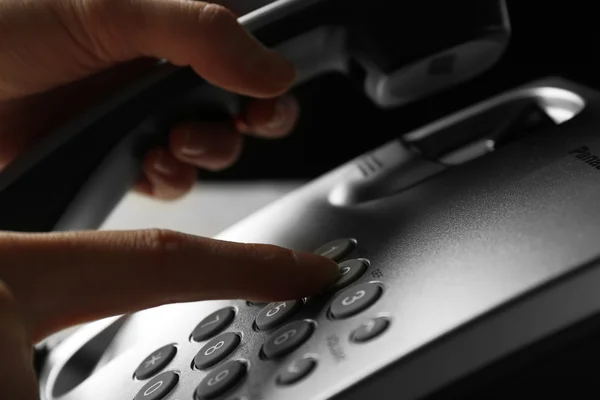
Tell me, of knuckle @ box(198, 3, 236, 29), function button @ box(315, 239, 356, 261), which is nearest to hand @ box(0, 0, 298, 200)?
knuckle @ box(198, 3, 236, 29)

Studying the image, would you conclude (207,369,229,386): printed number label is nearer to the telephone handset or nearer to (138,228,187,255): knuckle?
(138,228,187,255): knuckle

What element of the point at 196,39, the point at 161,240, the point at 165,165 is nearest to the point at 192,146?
the point at 165,165

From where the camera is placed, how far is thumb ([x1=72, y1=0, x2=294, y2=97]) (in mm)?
457

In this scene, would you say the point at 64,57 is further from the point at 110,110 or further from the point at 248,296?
the point at 248,296

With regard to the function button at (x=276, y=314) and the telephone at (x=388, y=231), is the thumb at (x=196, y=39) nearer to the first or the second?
the telephone at (x=388, y=231)

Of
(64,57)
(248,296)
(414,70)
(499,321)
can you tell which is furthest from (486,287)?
(64,57)

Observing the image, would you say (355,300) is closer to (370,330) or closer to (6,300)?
(370,330)

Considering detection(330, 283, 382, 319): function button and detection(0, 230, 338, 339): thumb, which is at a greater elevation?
detection(0, 230, 338, 339): thumb

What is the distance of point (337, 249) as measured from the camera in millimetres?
390

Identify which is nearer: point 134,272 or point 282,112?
point 134,272

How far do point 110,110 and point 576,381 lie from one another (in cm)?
34

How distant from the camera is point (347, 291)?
13.3 inches

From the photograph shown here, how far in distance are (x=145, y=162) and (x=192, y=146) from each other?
0.04 metres

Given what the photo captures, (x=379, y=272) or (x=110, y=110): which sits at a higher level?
(x=110, y=110)
